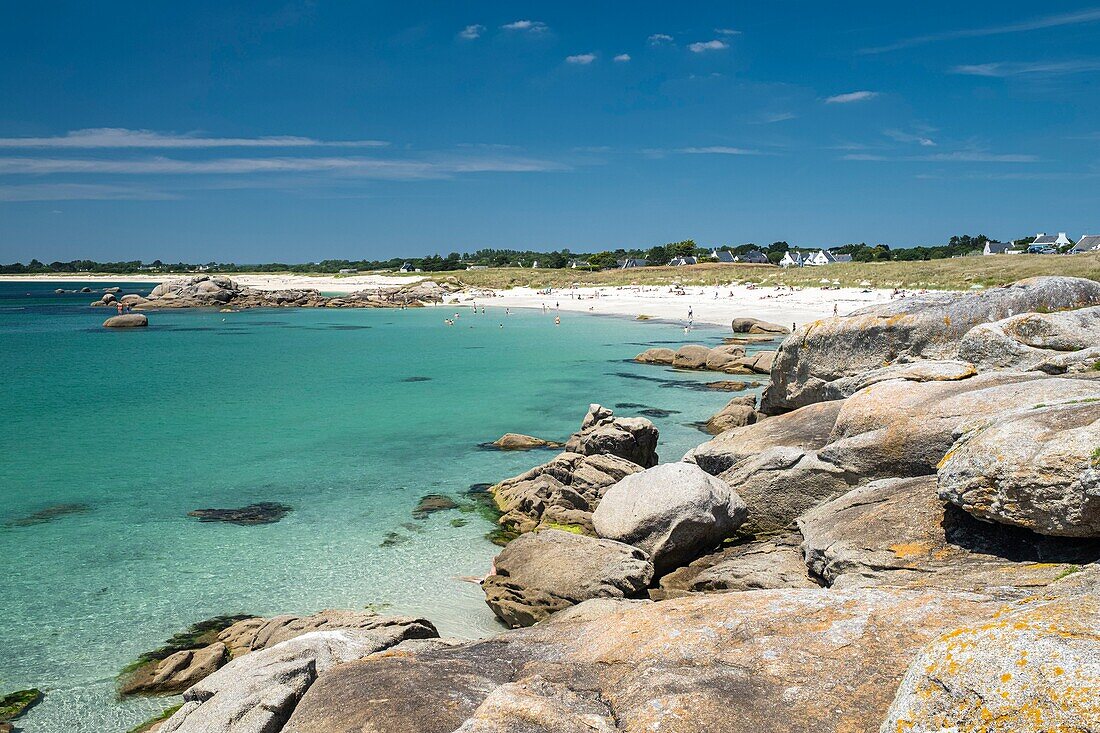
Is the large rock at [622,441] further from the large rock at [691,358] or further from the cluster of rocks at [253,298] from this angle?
the cluster of rocks at [253,298]

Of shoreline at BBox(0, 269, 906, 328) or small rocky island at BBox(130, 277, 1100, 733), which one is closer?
small rocky island at BBox(130, 277, 1100, 733)

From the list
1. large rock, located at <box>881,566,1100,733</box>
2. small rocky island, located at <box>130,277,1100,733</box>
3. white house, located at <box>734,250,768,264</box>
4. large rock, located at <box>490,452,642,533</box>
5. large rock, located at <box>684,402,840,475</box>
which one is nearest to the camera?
large rock, located at <box>881,566,1100,733</box>

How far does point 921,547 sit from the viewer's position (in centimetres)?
889

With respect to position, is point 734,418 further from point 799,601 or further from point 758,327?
point 758,327

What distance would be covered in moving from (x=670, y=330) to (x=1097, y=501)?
2217 inches

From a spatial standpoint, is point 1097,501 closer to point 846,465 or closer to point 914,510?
point 914,510

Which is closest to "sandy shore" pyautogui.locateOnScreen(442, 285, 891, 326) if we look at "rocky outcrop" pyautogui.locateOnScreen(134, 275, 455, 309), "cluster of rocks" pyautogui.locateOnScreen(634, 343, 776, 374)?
"rocky outcrop" pyautogui.locateOnScreen(134, 275, 455, 309)

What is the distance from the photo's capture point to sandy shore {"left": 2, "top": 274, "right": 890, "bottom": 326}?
64500 mm

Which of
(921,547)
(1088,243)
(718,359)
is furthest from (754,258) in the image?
(921,547)

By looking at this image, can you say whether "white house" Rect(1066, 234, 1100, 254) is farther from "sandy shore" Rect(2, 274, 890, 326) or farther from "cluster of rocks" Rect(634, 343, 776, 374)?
"cluster of rocks" Rect(634, 343, 776, 374)

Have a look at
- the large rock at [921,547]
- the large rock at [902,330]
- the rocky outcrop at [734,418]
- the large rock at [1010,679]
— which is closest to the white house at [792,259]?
the rocky outcrop at [734,418]

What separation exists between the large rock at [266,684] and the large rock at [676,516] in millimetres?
4833

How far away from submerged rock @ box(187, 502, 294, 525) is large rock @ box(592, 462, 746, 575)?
28.9 feet

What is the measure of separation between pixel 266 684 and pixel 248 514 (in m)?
11.9
